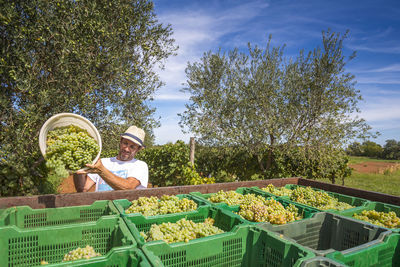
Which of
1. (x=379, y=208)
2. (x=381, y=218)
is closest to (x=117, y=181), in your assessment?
(x=381, y=218)

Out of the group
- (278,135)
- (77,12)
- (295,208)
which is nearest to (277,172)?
(278,135)

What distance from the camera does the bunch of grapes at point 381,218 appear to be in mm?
2748

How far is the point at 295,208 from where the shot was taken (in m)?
3.03

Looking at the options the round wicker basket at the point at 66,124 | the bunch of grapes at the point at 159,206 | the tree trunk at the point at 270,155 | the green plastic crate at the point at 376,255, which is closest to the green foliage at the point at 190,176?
the tree trunk at the point at 270,155

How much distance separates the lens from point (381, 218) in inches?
112

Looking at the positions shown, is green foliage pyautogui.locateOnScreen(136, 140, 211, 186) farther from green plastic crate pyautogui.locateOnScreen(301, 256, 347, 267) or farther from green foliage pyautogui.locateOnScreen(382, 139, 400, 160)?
green foliage pyautogui.locateOnScreen(382, 139, 400, 160)

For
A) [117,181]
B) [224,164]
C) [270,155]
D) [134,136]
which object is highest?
[134,136]

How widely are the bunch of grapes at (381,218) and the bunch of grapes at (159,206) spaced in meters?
2.30

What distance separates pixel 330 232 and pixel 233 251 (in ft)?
4.58

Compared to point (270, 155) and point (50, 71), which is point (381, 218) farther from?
point (270, 155)

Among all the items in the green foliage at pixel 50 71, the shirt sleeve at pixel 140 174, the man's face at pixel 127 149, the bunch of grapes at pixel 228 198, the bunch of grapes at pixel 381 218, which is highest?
the green foliage at pixel 50 71

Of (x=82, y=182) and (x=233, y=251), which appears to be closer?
(x=233, y=251)

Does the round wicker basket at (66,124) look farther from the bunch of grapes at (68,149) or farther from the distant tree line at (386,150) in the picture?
the distant tree line at (386,150)

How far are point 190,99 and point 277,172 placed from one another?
235 inches
